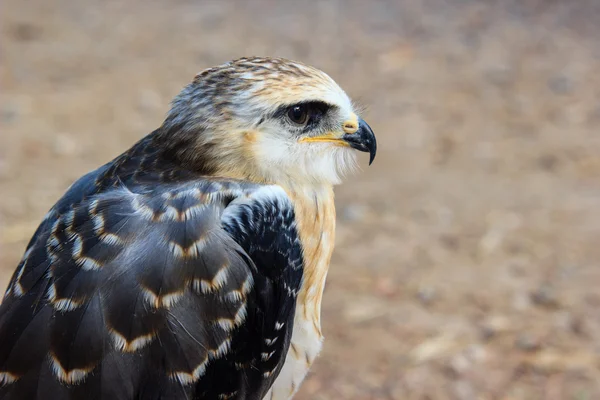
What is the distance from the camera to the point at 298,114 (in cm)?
355

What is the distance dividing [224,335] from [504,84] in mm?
6910

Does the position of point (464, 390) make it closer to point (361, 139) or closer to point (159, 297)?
point (361, 139)

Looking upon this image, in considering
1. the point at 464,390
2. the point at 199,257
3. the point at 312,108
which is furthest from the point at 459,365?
the point at 199,257

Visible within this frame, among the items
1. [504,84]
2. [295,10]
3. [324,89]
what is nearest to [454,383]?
[324,89]

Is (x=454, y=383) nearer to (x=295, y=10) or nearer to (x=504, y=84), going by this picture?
(x=504, y=84)

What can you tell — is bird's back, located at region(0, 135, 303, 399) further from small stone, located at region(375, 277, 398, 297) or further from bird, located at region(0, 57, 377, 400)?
small stone, located at region(375, 277, 398, 297)

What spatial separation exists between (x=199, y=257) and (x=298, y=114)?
2.59ft

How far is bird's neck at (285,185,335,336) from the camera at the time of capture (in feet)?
11.5

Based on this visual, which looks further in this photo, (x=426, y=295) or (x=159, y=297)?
(x=426, y=295)

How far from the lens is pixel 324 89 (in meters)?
3.57

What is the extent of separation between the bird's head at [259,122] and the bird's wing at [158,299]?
0.16m

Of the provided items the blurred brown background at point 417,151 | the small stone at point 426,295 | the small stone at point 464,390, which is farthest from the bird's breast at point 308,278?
the small stone at point 426,295

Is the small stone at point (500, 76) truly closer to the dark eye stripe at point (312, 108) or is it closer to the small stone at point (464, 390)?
the small stone at point (464, 390)

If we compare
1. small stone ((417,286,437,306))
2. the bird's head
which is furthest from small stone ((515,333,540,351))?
the bird's head
